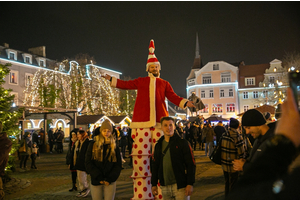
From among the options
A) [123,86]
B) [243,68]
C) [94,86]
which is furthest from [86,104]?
[243,68]

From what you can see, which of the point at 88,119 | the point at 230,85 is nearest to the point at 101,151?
the point at 88,119

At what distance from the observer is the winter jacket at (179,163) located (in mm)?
3861

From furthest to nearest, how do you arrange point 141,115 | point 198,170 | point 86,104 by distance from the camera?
point 86,104 → point 198,170 → point 141,115

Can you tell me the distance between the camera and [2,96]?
9016 millimetres

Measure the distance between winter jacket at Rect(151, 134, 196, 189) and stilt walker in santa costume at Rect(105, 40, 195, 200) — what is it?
0.97 m

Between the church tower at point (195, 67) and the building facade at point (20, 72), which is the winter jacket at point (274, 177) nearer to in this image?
the building facade at point (20, 72)

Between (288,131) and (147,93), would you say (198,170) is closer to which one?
(147,93)

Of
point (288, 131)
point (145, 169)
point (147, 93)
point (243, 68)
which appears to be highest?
point (243, 68)

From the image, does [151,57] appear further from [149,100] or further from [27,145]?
[27,145]

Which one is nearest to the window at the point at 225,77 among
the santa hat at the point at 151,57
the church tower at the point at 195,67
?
the church tower at the point at 195,67

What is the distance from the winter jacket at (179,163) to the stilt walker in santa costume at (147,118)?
3.18ft

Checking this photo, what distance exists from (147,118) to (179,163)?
153cm

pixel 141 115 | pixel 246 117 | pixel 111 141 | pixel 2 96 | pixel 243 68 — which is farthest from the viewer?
pixel 243 68

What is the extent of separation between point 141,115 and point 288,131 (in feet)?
14.2
